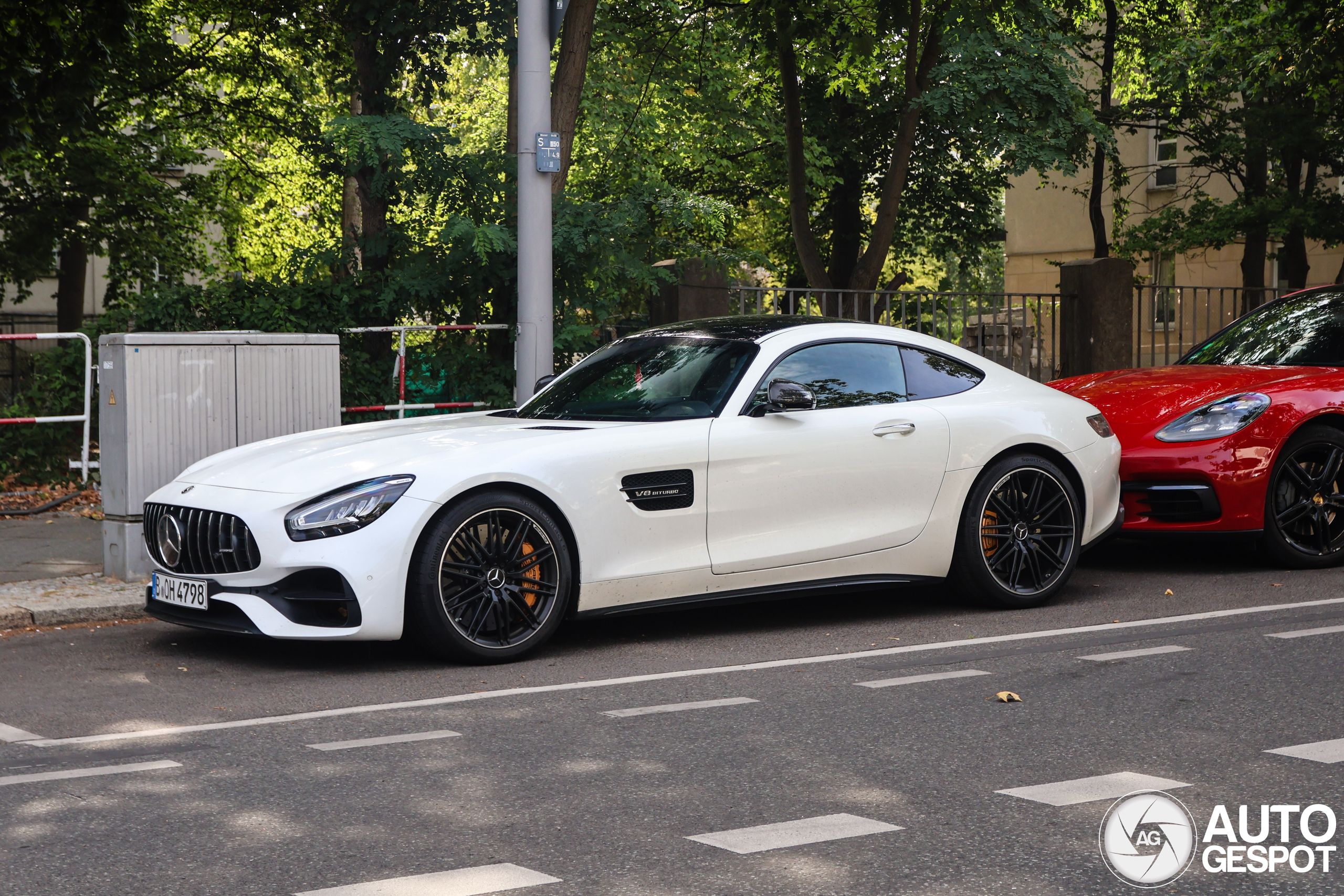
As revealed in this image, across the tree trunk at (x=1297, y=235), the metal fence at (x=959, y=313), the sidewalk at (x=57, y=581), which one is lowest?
the sidewalk at (x=57, y=581)

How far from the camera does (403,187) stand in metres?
11.6

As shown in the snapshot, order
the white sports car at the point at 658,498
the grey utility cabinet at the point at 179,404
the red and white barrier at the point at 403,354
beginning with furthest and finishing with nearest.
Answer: the red and white barrier at the point at 403,354 → the grey utility cabinet at the point at 179,404 → the white sports car at the point at 658,498

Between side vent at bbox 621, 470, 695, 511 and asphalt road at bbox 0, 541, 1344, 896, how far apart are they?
2.17ft

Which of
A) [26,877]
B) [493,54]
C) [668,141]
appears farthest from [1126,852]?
[668,141]

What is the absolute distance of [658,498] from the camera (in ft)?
21.7

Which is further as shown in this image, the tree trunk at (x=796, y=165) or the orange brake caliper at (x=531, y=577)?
the tree trunk at (x=796, y=165)

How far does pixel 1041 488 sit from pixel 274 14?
1297 cm

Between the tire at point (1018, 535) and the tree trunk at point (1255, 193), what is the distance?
541 inches

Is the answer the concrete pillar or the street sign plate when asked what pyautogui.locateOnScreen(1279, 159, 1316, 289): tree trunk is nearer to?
the concrete pillar

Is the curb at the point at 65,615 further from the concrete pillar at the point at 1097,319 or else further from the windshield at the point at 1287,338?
the concrete pillar at the point at 1097,319

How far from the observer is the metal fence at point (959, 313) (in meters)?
13.6

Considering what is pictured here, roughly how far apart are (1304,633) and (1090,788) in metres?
3.01

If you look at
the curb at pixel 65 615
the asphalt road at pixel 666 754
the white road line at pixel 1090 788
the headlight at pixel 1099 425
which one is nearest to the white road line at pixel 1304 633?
the asphalt road at pixel 666 754

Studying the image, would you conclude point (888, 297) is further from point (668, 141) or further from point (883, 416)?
point (668, 141)
